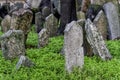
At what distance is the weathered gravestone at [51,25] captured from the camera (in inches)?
413

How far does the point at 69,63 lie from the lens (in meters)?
5.93

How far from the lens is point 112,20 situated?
941 centimetres

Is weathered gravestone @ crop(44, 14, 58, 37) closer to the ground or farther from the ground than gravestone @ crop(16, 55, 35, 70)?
farther from the ground

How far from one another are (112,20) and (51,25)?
2.00m

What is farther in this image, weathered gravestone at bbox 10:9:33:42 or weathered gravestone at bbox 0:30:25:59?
weathered gravestone at bbox 10:9:33:42

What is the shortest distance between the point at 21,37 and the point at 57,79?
174cm

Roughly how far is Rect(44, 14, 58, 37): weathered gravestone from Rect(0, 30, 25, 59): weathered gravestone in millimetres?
3347

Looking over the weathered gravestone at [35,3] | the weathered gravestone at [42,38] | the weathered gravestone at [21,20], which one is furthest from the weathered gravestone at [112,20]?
the weathered gravestone at [35,3]

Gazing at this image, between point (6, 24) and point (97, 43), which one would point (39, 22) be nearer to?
point (6, 24)

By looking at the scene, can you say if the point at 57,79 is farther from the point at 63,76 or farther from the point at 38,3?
the point at 38,3

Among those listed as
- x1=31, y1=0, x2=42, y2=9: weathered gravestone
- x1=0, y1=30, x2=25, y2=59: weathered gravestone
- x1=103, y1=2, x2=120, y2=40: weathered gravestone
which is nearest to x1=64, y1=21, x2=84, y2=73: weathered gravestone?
x1=0, y1=30, x2=25, y2=59: weathered gravestone

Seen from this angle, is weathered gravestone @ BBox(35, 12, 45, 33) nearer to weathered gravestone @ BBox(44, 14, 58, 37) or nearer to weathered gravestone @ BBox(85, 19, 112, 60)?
weathered gravestone @ BBox(44, 14, 58, 37)

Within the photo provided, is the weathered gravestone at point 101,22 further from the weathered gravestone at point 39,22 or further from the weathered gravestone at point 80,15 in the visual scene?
the weathered gravestone at point 39,22

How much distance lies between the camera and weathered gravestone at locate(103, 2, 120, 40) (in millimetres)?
9273
